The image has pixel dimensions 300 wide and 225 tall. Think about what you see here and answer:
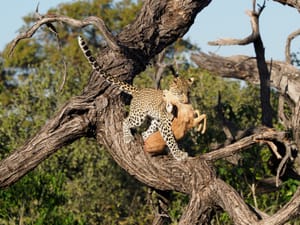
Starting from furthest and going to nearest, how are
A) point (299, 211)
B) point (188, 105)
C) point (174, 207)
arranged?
point (174, 207)
point (188, 105)
point (299, 211)

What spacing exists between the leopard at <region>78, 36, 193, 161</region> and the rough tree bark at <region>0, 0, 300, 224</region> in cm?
11

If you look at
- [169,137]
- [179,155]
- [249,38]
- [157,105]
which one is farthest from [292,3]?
[179,155]

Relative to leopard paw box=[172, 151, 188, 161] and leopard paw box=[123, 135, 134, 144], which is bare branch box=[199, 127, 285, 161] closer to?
leopard paw box=[172, 151, 188, 161]

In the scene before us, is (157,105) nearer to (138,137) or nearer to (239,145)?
(138,137)

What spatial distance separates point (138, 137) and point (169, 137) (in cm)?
31

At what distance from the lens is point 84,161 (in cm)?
1861

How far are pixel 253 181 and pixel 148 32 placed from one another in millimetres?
3009

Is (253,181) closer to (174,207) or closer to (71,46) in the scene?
(174,207)

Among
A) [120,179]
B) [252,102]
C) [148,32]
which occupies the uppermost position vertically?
[148,32]

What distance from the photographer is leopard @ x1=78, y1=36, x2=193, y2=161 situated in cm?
872

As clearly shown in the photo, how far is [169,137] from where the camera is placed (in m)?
8.74

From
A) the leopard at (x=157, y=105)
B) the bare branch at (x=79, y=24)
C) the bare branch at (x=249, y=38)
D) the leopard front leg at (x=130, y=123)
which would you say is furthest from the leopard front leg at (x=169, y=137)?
the bare branch at (x=249, y=38)

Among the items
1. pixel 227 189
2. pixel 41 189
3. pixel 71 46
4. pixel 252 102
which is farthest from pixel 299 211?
pixel 71 46

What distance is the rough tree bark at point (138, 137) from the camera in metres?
8.29
